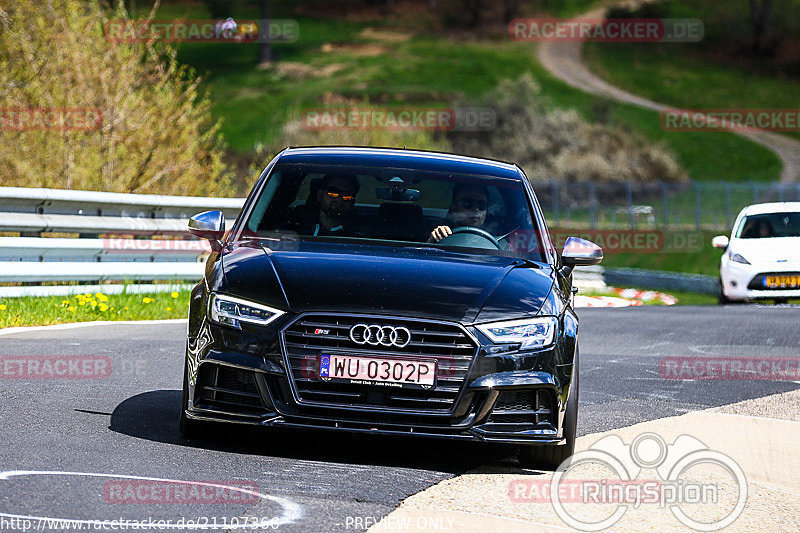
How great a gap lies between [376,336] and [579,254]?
1797 mm

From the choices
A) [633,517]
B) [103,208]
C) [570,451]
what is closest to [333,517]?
[633,517]

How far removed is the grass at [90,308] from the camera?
1212cm

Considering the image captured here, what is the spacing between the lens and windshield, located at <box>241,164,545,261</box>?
296 inches

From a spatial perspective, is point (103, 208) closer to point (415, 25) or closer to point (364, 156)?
point (364, 156)

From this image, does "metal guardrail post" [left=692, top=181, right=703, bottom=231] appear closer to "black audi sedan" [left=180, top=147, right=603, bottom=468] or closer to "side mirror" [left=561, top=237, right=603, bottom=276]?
"side mirror" [left=561, top=237, right=603, bottom=276]

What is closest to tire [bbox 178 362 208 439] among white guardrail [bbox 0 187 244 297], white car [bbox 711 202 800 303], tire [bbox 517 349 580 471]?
tire [bbox 517 349 580 471]

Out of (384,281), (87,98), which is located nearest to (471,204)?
(384,281)

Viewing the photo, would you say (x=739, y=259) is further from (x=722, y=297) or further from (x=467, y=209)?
(x=467, y=209)

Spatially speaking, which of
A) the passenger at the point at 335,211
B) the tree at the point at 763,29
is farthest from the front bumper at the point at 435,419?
the tree at the point at 763,29

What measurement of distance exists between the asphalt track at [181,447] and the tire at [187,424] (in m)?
0.08

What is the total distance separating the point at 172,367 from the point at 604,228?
129 feet

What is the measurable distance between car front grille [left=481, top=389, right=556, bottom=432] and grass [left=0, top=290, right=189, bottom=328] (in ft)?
21.0

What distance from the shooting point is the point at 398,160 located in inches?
317

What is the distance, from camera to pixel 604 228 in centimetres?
4822
